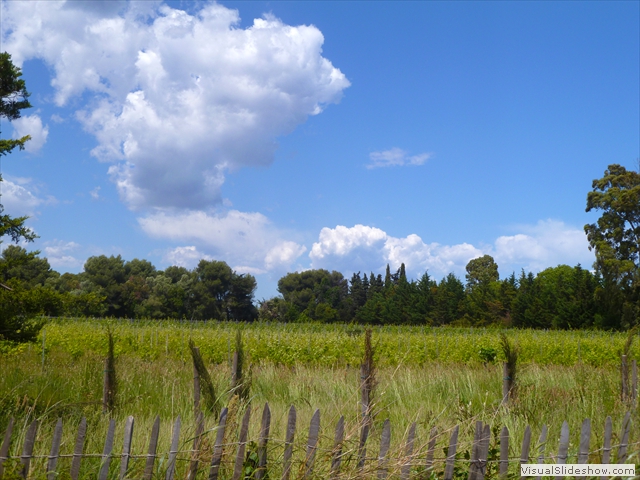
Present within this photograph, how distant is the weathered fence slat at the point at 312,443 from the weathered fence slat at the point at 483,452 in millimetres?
1180

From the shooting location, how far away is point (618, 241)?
4075 centimetres

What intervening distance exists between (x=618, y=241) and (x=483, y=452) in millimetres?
43196

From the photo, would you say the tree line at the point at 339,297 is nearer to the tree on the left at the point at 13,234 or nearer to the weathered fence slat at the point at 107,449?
the tree on the left at the point at 13,234

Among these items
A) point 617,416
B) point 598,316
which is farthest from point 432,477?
point 598,316

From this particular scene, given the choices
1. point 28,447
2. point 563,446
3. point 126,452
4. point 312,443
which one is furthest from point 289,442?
point 563,446

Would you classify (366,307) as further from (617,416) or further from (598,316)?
(617,416)

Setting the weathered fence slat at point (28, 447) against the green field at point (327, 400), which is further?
the green field at point (327, 400)

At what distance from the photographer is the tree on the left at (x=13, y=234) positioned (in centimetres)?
945

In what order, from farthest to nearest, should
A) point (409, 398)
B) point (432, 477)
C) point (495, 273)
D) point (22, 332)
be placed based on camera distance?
1. point (495, 273)
2. point (22, 332)
3. point (409, 398)
4. point (432, 477)

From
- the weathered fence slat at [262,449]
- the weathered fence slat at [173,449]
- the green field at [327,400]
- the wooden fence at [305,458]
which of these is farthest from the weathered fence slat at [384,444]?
the weathered fence slat at [173,449]

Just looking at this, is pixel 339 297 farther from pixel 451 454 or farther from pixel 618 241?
pixel 451 454

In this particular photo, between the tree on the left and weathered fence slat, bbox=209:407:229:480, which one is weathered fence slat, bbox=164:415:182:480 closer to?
weathered fence slat, bbox=209:407:229:480

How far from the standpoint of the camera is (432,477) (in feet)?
12.7

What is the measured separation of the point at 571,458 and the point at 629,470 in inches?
17.2
